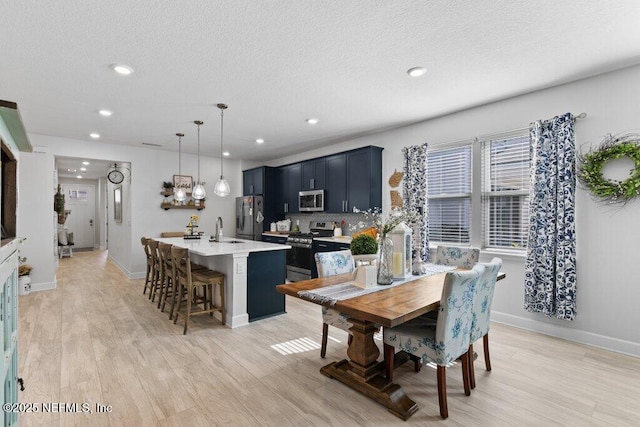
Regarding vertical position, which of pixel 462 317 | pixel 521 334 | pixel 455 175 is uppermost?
pixel 455 175

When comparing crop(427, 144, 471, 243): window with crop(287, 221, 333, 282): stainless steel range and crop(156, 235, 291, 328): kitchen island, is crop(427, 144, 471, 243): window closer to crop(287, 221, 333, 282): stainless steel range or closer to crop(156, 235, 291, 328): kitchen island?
crop(287, 221, 333, 282): stainless steel range

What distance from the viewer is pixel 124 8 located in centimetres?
204

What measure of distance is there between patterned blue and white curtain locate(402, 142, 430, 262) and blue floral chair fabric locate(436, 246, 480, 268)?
2.66ft

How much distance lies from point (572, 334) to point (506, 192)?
1.62 metres

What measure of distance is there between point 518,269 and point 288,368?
2.79 m

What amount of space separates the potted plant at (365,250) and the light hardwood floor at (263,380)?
96 centimetres

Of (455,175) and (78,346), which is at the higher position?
(455,175)

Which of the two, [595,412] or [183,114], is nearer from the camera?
[595,412]

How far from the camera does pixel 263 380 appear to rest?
245 cm

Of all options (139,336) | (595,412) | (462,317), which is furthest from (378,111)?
(139,336)

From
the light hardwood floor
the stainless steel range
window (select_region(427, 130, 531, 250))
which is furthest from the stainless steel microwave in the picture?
the light hardwood floor

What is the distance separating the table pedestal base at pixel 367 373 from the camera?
7.00 feet

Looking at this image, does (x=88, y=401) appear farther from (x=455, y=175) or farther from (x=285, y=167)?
(x=285, y=167)

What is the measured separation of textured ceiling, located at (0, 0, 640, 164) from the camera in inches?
82.2
